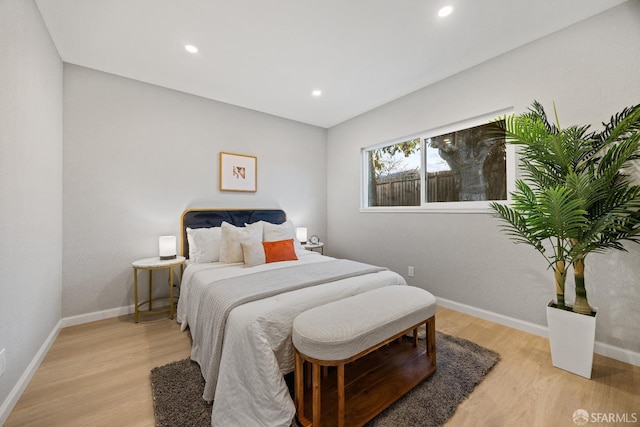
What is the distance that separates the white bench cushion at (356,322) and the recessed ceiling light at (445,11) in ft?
6.96

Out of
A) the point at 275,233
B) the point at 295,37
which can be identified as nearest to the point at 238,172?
the point at 275,233

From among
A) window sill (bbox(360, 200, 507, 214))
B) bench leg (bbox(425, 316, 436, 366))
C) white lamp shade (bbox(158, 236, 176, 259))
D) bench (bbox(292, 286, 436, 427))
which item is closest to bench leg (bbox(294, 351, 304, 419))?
bench (bbox(292, 286, 436, 427))

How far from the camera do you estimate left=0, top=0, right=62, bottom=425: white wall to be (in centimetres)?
142

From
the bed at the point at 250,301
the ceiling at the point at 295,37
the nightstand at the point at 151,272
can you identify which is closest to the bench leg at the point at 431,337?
the bed at the point at 250,301

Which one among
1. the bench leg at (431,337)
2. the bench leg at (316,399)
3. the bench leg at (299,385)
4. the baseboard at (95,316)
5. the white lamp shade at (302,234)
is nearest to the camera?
the bench leg at (316,399)

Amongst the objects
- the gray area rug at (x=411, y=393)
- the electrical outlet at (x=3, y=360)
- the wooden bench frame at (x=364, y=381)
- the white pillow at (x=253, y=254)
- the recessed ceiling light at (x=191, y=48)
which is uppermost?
the recessed ceiling light at (x=191, y=48)

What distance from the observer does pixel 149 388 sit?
163 centimetres

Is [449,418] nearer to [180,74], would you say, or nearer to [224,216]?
[224,216]

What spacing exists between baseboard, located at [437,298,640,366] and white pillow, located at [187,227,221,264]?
2644mm

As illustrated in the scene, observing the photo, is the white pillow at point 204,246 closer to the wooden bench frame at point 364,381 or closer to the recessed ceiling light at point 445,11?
the wooden bench frame at point 364,381

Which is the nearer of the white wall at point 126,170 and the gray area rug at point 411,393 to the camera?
the gray area rug at point 411,393

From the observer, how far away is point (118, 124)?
272 centimetres

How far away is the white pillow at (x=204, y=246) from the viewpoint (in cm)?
275

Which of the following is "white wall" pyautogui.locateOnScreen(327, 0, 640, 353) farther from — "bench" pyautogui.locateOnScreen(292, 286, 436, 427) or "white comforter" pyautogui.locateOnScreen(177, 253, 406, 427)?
"white comforter" pyautogui.locateOnScreen(177, 253, 406, 427)
